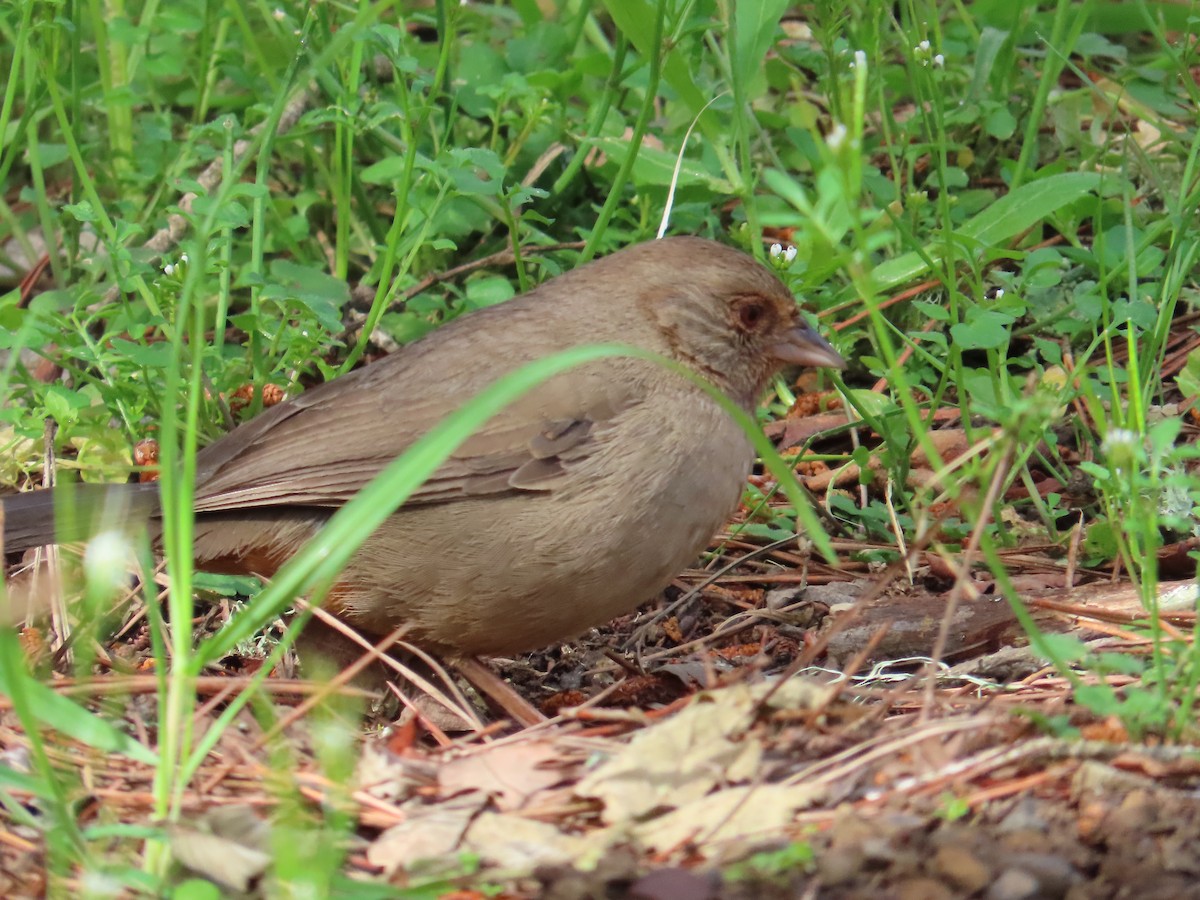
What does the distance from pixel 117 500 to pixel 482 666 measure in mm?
1087

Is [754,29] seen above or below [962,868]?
above

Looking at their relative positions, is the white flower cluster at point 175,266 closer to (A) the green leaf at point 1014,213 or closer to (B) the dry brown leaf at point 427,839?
(A) the green leaf at point 1014,213

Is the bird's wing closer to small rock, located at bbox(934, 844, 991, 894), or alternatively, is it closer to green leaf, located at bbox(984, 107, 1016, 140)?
small rock, located at bbox(934, 844, 991, 894)

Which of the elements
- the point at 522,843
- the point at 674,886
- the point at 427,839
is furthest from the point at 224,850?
the point at 674,886

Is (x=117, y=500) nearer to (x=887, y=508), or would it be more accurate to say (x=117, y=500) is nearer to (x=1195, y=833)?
(x=887, y=508)

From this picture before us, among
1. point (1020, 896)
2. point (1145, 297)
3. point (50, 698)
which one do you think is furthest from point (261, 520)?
point (1145, 297)

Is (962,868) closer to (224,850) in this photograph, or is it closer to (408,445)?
(224,850)

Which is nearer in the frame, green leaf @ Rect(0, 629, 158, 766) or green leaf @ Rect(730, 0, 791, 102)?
green leaf @ Rect(0, 629, 158, 766)

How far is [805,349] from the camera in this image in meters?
4.54

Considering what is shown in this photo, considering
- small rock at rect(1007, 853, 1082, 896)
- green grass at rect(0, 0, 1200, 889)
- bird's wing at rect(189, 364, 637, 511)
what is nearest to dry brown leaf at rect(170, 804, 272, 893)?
green grass at rect(0, 0, 1200, 889)

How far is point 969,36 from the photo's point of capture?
5.92m

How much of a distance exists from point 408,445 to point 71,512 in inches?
35.8

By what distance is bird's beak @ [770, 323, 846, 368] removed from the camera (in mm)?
4516

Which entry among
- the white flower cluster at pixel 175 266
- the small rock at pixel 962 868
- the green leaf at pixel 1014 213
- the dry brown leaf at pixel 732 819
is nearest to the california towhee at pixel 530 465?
the green leaf at pixel 1014 213
